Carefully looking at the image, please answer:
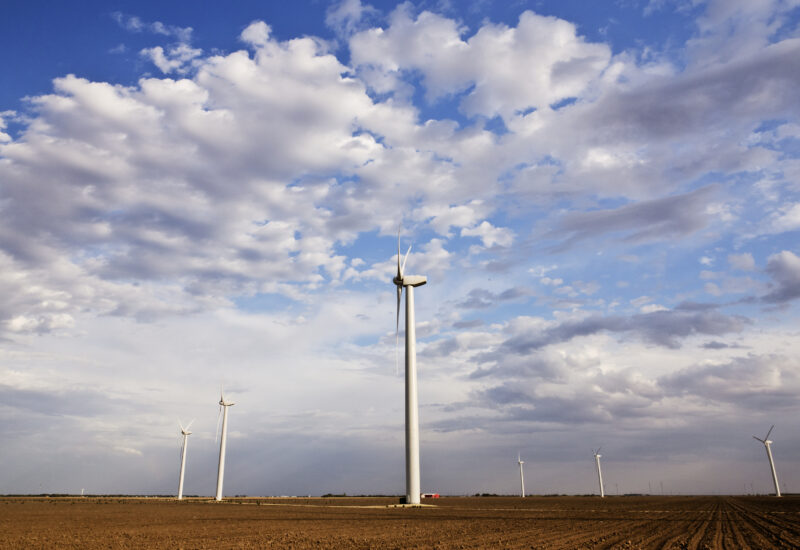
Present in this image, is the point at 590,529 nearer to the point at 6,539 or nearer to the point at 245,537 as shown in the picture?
the point at 245,537

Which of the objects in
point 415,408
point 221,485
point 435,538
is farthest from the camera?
point 221,485

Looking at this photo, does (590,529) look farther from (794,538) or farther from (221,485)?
(221,485)

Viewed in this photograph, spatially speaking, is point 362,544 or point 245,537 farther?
point 245,537

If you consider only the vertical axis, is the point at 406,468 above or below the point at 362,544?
above

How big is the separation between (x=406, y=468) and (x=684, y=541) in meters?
45.5

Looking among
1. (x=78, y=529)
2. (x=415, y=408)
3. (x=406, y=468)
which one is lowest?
(x=78, y=529)

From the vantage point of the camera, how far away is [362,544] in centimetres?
3092

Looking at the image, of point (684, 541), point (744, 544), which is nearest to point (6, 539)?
point (684, 541)

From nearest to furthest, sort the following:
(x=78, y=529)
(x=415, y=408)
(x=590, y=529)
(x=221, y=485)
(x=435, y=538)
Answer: (x=435, y=538) < (x=590, y=529) < (x=78, y=529) < (x=415, y=408) < (x=221, y=485)

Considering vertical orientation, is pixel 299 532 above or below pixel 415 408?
below

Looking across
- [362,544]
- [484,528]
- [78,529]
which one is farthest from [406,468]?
[362,544]

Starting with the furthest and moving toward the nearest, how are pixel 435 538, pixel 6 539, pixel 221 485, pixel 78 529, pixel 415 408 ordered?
1. pixel 221 485
2. pixel 415 408
3. pixel 78 529
4. pixel 6 539
5. pixel 435 538

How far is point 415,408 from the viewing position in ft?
241

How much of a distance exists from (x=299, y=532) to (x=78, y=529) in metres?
19.4
